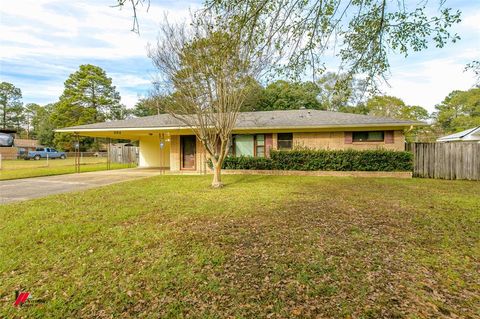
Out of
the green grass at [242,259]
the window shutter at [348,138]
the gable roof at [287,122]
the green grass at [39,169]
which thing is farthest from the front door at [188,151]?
the green grass at [242,259]

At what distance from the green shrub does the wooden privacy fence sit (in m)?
0.86

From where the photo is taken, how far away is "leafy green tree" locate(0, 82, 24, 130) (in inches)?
1836

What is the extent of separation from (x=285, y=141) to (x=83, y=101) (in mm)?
35237

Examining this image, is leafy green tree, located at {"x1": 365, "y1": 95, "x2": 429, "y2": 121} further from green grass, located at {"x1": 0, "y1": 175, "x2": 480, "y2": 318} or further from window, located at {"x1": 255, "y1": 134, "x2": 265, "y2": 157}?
green grass, located at {"x1": 0, "y1": 175, "x2": 480, "y2": 318}

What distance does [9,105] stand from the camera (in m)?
47.6

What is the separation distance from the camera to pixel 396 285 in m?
2.80

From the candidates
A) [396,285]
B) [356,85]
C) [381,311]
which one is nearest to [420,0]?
[356,85]

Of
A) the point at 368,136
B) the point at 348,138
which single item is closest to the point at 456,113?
the point at 368,136

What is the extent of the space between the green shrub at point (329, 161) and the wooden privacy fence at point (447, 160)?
86 centimetres

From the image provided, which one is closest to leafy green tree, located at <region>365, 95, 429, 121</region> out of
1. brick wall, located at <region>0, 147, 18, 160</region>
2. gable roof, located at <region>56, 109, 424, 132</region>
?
gable roof, located at <region>56, 109, 424, 132</region>

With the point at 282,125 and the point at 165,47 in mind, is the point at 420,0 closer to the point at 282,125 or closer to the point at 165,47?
the point at 165,47

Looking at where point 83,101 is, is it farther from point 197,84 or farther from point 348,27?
point 348,27

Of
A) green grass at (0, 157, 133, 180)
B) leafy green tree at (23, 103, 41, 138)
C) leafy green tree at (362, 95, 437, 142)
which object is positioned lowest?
green grass at (0, 157, 133, 180)

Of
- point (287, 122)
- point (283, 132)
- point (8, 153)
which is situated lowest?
point (8, 153)
